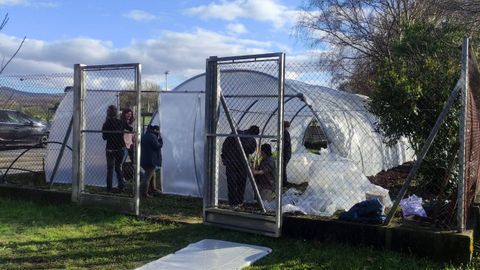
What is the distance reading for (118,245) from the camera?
7.17 metres

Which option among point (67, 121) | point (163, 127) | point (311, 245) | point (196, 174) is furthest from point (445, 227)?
point (67, 121)

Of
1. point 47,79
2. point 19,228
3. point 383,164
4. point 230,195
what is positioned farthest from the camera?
point 383,164

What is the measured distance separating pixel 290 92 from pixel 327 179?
3.45 m

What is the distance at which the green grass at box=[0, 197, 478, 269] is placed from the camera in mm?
6320

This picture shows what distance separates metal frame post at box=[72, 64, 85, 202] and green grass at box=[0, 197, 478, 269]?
0.49 m

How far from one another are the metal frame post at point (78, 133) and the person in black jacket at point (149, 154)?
164cm

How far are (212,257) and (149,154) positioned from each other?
15.5 ft

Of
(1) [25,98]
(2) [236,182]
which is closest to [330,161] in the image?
(2) [236,182]

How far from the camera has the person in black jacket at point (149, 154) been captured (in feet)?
35.8

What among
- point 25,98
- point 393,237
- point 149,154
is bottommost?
point 393,237

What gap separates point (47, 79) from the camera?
1084cm

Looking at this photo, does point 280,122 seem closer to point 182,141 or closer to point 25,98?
point 182,141

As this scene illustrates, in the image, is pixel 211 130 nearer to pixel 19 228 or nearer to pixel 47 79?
pixel 19 228

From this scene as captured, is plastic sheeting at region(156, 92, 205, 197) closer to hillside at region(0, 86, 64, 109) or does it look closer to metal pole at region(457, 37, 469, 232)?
hillside at region(0, 86, 64, 109)
